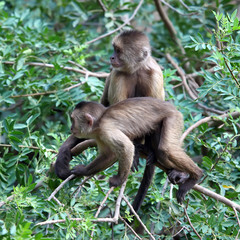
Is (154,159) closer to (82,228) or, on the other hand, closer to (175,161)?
(175,161)

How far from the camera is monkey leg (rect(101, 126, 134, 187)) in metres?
4.63

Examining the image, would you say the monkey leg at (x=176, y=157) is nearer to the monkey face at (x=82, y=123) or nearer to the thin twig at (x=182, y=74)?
the monkey face at (x=82, y=123)

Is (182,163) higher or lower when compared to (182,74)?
higher

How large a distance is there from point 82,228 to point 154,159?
148cm

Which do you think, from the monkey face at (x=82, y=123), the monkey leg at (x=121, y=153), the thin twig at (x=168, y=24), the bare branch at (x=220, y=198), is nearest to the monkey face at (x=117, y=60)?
the monkey face at (x=82, y=123)

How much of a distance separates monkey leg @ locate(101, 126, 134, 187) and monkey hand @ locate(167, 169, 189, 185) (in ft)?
1.60

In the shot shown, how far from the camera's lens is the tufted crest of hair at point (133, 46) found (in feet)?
19.2

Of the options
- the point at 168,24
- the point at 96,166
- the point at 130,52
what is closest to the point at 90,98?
the point at 130,52

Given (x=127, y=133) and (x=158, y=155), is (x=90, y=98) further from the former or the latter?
(x=158, y=155)

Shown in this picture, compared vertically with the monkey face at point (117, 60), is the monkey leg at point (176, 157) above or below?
below

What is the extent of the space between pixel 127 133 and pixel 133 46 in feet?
5.01

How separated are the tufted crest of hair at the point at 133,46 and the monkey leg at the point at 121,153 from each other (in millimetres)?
1506

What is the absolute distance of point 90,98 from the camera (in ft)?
24.8

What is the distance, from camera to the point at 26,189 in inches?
158
